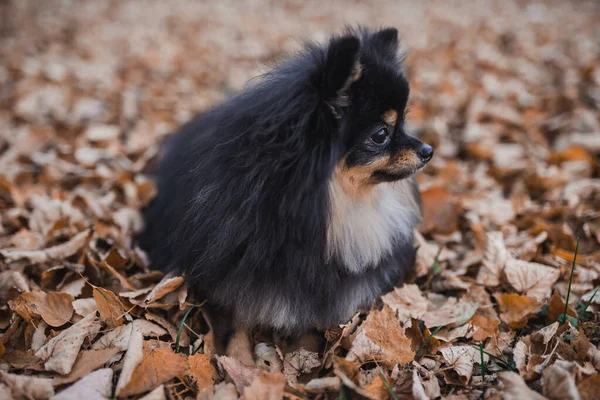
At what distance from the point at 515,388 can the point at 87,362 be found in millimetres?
1897

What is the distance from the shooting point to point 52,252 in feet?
9.55

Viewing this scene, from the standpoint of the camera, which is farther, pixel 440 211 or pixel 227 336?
pixel 440 211

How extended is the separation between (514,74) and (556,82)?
532 millimetres

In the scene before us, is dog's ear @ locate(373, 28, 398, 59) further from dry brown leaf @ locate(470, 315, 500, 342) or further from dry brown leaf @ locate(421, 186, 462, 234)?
dry brown leaf @ locate(470, 315, 500, 342)

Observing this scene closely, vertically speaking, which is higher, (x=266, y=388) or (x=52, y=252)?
(x=52, y=252)

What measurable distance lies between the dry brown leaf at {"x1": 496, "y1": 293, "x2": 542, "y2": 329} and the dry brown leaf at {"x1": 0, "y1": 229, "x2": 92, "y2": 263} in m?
2.51

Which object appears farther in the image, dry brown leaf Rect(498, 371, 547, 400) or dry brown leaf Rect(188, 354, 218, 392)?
dry brown leaf Rect(188, 354, 218, 392)

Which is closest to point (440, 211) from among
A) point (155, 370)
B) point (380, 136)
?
point (380, 136)

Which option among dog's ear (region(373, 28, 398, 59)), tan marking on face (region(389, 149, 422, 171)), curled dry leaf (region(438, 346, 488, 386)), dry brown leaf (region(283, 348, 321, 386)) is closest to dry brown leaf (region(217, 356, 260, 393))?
dry brown leaf (region(283, 348, 321, 386))

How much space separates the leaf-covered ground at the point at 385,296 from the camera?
2.26 m

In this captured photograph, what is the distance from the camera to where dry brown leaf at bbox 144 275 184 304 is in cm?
259

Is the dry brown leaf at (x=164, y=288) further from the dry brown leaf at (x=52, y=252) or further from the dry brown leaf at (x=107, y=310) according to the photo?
the dry brown leaf at (x=52, y=252)

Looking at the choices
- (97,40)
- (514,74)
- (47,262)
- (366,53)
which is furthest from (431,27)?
(47,262)

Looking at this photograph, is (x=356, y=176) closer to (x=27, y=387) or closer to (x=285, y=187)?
(x=285, y=187)
